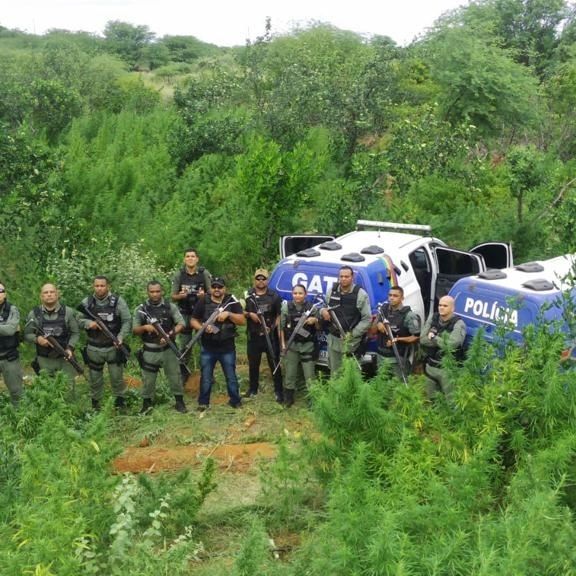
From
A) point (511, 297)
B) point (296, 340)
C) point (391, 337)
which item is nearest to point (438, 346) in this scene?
point (391, 337)

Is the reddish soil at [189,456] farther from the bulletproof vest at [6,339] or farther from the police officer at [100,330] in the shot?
the bulletproof vest at [6,339]

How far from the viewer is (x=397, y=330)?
712 cm

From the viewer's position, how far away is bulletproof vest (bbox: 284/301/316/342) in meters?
7.53

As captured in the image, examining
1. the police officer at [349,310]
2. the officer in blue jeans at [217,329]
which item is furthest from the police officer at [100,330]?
the police officer at [349,310]

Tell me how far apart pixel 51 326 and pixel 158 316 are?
3.34 feet

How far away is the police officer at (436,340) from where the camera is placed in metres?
6.62

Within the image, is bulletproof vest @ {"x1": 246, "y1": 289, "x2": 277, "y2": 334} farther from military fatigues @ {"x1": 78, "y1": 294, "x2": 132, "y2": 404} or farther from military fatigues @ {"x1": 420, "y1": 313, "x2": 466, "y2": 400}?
military fatigues @ {"x1": 420, "y1": 313, "x2": 466, "y2": 400}

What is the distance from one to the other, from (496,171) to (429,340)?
10.2 meters

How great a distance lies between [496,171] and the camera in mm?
15891

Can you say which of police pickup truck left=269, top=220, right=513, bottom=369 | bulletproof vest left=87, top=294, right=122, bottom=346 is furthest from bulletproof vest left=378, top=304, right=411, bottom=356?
bulletproof vest left=87, top=294, right=122, bottom=346

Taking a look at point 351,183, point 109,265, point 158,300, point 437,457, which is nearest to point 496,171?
point 351,183

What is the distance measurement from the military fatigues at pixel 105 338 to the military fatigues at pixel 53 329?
16 cm

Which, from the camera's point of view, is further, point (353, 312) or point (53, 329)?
point (353, 312)

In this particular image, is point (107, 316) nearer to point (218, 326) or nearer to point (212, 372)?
point (218, 326)
